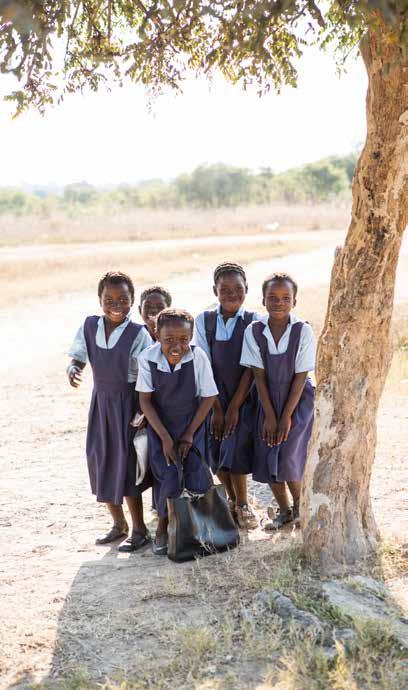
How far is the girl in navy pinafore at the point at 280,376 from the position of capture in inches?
179

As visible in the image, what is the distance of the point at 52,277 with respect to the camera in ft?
56.6

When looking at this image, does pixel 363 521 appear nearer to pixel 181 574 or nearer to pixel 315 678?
pixel 181 574

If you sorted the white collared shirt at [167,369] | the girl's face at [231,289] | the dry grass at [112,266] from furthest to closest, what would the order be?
the dry grass at [112,266] → the girl's face at [231,289] → the white collared shirt at [167,369]

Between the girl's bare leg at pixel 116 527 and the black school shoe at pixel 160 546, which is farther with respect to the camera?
the girl's bare leg at pixel 116 527

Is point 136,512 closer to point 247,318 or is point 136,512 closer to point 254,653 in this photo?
point 247,318

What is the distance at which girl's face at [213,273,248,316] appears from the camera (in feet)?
15.2

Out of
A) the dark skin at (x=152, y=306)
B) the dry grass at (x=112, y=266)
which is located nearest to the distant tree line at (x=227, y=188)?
the dry grass at (x=112, y=266)

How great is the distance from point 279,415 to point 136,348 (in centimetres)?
87

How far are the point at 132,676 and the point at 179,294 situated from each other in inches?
457

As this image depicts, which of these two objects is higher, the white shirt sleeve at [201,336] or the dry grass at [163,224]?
the white shirt sleeve at [201,336]

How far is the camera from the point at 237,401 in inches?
184

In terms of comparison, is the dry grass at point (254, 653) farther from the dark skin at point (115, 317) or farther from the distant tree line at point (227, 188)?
the distant tree line at point (227, 188)

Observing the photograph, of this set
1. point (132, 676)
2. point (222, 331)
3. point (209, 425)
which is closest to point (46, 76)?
point (222, 331)

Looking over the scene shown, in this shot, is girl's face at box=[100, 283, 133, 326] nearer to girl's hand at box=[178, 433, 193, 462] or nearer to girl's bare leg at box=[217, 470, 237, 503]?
girl's hand at box=[178, 433, 193, 462]
